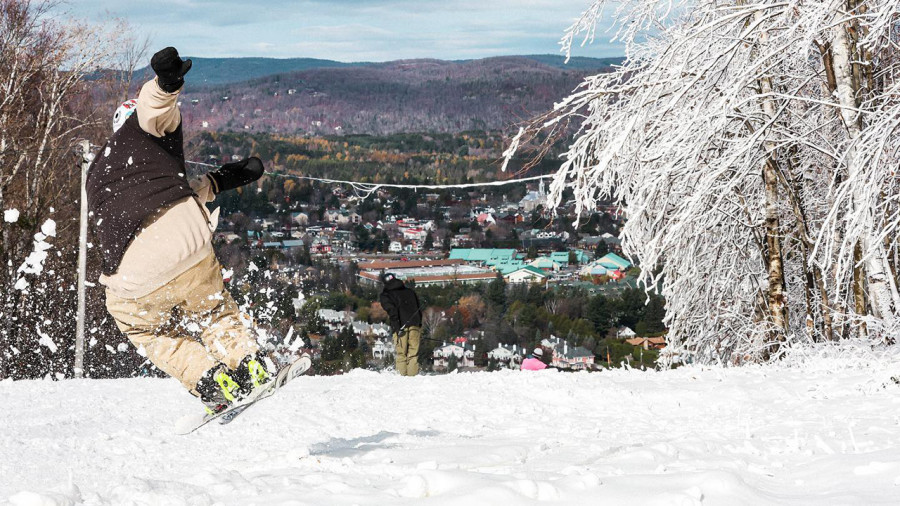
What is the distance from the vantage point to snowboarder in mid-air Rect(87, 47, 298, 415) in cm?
372

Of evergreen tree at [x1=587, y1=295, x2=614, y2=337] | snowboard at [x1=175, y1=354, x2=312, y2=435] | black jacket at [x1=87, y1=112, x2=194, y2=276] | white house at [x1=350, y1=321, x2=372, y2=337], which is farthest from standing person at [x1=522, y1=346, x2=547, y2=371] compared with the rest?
evergreen tree at [x1=587, y1=295, x2=614, y2=337]

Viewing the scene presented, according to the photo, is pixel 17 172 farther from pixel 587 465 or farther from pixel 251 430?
pixel 587 465

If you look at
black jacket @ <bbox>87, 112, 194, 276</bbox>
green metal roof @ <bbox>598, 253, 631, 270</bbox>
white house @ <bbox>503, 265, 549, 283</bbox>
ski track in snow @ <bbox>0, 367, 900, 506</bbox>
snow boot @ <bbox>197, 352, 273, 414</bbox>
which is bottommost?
white house @ <bbox>503, 265, 549, 283</bbox>

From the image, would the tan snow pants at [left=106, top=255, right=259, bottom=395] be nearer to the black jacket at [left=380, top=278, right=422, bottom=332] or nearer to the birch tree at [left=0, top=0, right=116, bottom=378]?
the black jacket at [left=380, top=278, right=422, bottom=332]

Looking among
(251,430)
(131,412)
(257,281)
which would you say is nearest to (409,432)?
(251,430)

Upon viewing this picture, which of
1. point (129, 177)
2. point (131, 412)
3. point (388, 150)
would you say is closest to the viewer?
point (129, 177)

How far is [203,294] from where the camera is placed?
3.98 meters

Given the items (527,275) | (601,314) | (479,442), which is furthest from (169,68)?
(527,275)

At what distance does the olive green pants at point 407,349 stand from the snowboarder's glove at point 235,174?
19.1 feet

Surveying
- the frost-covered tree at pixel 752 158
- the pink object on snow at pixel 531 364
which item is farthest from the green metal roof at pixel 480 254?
the pink object on snow at pixel 531 364

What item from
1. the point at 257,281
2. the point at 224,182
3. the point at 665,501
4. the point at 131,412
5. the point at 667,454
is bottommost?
the point at 257,281

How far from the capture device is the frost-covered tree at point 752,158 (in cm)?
573

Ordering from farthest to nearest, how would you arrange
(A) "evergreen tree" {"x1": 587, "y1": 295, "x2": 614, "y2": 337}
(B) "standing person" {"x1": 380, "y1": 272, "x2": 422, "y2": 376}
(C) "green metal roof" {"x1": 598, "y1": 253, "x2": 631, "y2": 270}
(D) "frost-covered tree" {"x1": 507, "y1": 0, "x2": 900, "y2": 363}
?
(A) "evergreen tree" {"x1": 587, "y1": 295, "x2": 614, "y2": 337} < (C) "green metal roof" {"x1": 598, "y1": 253, "x2": 631, "y2": 270} < (B) "standing person" {"x1": 380, "y1": 272, "x2": 422, "y2": 376} < (D) "frost-covered tree" {"x1": 507, "y1": 0, "x2": 900, "y2": 363}

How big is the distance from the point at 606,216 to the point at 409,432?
6.94 m
